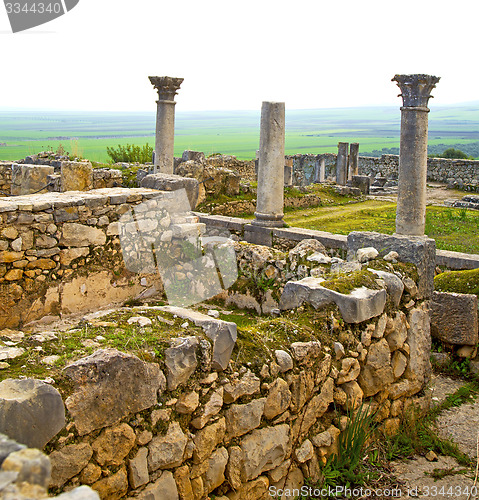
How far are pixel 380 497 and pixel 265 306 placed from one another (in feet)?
13.7

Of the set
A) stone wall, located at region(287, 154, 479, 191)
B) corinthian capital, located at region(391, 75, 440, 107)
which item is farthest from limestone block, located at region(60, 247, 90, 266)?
stone wall, located at region(287, 154, 479, 191)

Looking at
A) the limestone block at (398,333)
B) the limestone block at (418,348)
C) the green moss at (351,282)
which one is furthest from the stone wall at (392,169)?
the green moss at (351,282)

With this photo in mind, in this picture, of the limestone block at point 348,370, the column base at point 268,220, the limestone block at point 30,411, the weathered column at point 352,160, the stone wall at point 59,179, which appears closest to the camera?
the limestone block at point 30,411

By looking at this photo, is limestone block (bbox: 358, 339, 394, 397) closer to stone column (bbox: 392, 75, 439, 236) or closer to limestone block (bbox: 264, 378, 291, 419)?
limestone block (bbox: 264, 378, 291, 419)

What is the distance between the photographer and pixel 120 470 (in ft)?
9.87

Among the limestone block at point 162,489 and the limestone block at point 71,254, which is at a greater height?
the limestone block at point 71,254

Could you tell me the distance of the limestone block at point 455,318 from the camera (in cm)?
749

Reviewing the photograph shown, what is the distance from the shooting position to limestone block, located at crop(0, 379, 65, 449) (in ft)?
8.45

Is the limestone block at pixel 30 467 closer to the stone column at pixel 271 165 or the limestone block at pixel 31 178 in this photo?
the stone column at pixel 271 165

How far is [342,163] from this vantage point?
87.8 ft

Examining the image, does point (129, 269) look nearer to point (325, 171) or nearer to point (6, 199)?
point (6, 199)

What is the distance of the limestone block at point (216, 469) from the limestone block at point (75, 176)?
10000 mm

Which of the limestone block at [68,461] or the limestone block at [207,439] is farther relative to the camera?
the limestone block at [207,439]

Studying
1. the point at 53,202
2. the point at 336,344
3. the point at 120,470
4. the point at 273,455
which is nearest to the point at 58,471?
the point at 120,470
